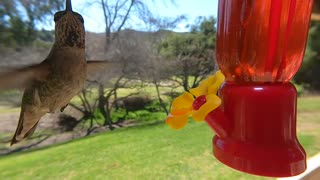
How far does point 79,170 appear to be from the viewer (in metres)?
2.25

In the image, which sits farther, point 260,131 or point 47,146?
point 47,146

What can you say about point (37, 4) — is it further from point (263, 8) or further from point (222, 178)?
point (222, 178)

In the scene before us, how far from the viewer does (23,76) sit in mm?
538

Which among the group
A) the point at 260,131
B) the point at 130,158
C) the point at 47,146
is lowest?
the point at 130,158

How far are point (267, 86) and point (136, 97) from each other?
4.95 ft

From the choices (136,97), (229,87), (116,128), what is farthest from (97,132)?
(229,87)

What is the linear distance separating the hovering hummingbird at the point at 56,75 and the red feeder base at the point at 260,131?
25 centimetres

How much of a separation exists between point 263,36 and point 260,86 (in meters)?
0.10

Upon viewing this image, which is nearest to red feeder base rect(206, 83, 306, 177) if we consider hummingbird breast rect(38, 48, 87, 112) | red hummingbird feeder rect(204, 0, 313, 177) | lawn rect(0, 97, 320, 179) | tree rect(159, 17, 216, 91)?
red hummingbird feeder rect(204, 0, 313, 177)

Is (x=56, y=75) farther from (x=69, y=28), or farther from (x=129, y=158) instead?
(x=129, y=158)

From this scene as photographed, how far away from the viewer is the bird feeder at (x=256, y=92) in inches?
22.8

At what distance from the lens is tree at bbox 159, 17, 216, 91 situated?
2218mm

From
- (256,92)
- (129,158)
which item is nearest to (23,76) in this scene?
(256,92)

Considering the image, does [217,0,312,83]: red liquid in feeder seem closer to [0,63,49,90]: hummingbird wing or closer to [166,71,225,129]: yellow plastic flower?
[166,71,225,129]: yellow plastic flower
